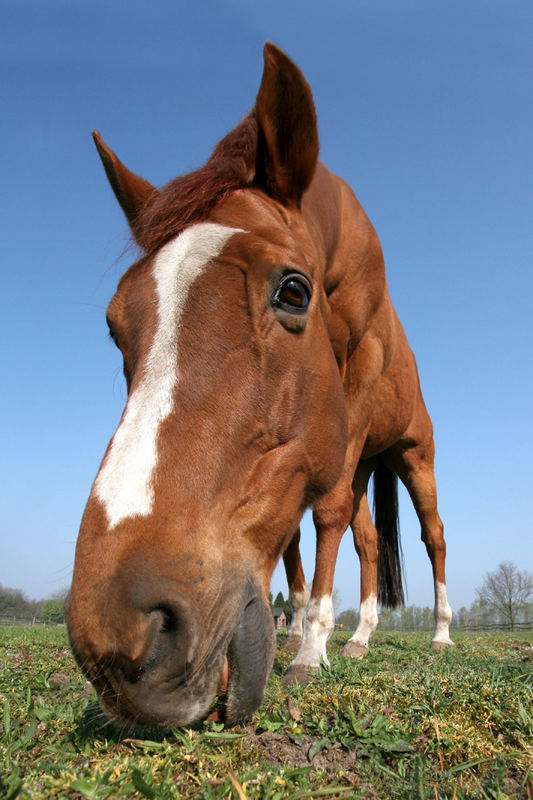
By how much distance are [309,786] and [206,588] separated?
566mm

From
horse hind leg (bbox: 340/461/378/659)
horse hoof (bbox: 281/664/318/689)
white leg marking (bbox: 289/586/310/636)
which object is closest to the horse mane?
horse hoof (bbox: 281/664/318/689)

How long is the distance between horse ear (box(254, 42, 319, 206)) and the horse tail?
5.54 metres

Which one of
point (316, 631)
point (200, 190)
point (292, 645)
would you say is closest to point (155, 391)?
point (200, 190)

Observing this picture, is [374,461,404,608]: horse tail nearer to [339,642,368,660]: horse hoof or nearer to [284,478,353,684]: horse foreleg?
[339,642,368,660]: horse hoof

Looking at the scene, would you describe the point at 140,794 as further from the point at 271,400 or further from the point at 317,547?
the point at 317,547

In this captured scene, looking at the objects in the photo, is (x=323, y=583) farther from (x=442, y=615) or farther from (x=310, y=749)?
(x=442, y=615)

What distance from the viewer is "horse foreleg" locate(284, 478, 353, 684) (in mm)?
3271

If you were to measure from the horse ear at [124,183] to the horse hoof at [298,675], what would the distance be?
9.37ft

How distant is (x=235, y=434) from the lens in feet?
6.54

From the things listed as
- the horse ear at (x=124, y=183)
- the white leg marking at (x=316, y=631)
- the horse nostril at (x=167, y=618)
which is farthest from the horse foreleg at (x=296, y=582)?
the horse nostril at (x=167, y=618)

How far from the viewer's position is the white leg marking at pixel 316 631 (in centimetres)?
328

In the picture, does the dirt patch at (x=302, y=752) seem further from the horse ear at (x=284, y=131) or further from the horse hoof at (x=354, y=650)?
the horse hoof at (x=354, y=650)

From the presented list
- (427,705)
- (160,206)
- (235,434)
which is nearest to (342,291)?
(160,206)

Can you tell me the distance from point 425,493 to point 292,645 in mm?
2604
